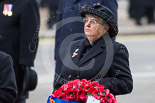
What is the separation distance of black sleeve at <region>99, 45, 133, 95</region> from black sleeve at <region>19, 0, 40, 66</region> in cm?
168

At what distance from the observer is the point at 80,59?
451 cm

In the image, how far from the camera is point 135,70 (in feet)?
36.6

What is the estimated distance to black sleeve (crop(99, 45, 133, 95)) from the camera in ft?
14.0

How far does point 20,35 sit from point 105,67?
186 cm

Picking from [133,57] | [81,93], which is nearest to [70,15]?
[81,93]

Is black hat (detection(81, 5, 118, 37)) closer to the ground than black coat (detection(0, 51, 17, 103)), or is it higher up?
higher up

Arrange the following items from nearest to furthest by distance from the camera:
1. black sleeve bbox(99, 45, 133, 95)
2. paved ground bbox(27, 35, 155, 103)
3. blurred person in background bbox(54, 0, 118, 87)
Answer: black sleeve bbox(99, 45, 133, 95), blurred person in background bbox(54, 0, 118, 87), paved ground bbox(27, 35, 155, 103)

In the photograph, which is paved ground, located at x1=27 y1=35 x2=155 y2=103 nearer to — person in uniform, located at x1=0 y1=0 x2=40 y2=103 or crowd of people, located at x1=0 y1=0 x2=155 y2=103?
crowd of people, located at x1=0 y1=0 x2=155 y2=103

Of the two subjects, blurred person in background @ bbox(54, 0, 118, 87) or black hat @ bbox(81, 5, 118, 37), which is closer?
black hat @ bbox(81, 5, 118, 37)

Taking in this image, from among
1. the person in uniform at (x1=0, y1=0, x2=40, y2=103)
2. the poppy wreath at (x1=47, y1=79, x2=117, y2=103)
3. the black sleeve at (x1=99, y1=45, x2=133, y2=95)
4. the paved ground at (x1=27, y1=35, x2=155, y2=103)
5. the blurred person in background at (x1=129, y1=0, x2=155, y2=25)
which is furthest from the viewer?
the blurred person in background at (x1=129, y1=0, x2=155, y2=25)

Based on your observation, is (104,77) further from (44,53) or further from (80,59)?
(44,53)

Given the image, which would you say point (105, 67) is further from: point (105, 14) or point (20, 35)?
point (20, 35)

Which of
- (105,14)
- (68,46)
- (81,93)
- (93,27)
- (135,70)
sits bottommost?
(135,70)

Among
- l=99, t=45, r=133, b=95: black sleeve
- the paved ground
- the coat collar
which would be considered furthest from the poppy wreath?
the paved ground
